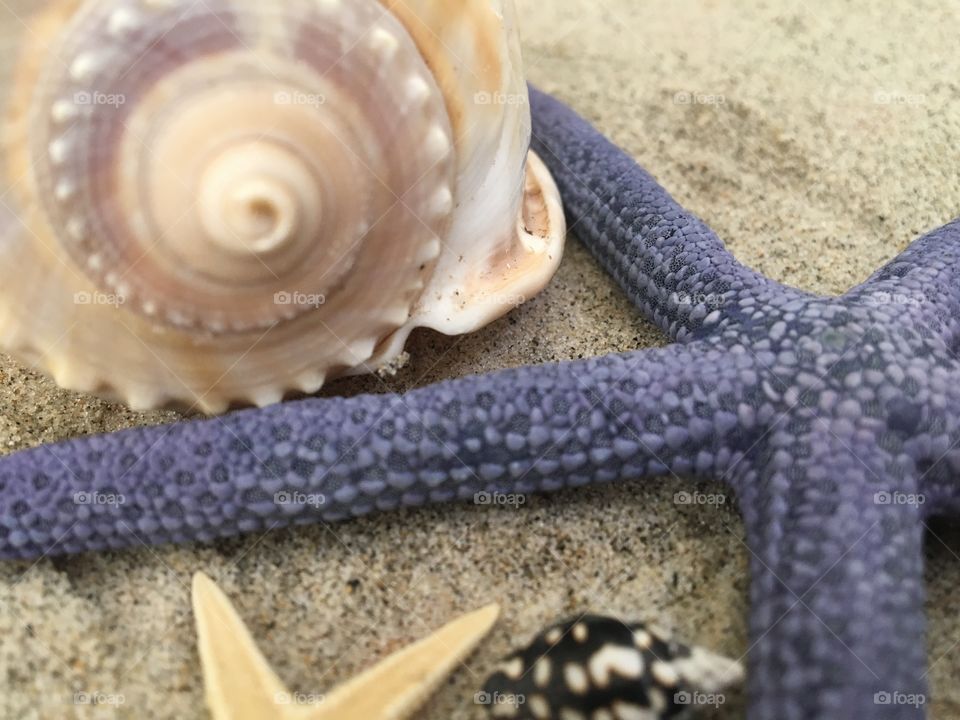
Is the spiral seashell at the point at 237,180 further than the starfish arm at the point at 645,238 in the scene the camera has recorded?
No

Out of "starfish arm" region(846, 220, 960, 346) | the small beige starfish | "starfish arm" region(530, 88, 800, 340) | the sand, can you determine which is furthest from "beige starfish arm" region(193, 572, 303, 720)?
"starfish arm" region(846, 220, 960, 346)

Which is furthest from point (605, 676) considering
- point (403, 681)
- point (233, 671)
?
point (233, 671)

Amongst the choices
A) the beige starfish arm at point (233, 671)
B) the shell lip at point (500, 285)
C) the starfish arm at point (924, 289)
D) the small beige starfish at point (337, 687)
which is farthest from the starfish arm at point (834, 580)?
the beige starfish arm at point (233, 671)

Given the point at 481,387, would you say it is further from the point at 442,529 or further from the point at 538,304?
the point at 538,304

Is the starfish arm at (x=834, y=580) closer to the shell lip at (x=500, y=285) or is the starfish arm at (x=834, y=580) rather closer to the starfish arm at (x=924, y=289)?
the starfish arm at (x=924, y=289)

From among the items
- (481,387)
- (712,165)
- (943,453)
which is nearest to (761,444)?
(943,453)

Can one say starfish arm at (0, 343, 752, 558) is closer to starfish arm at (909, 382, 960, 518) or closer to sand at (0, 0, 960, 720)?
sand at (0, 0, 960, 720)
